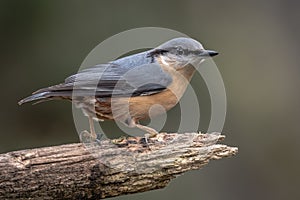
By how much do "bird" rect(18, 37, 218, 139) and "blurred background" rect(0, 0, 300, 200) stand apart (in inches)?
89.3

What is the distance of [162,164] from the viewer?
3621mm

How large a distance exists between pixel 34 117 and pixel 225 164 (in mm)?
2059

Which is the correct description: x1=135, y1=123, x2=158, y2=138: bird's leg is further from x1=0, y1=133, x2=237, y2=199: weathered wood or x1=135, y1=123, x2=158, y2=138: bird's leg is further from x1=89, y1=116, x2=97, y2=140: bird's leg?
x1=89, y1=116, x2=97, y2=140: bird's leg

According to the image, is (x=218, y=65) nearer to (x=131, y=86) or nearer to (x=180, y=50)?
(x=180, y=50)

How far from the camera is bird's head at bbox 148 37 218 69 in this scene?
3979 millimetres

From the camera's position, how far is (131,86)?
12.9ft

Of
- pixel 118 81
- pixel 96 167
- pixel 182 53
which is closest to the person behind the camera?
pixel 96 167

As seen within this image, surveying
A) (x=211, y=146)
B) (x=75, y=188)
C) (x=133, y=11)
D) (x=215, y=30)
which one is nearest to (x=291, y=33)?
(x=215, y=30)

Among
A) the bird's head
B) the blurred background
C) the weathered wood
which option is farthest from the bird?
the blurred background

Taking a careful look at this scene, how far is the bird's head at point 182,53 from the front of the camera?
157 inches

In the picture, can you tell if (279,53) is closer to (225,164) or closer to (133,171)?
(225,164)

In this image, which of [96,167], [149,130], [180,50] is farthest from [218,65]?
[96,167]

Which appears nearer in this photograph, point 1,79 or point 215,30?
point 1,79

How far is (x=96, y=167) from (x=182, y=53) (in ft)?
3.06
